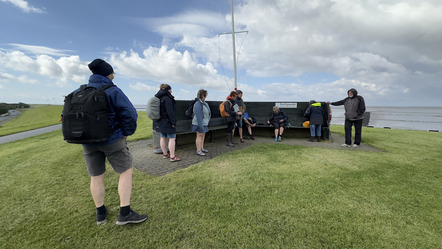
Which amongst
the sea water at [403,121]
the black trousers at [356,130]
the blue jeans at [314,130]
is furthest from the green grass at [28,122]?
the sea water at [403,121]

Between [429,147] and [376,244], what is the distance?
24.0 feet

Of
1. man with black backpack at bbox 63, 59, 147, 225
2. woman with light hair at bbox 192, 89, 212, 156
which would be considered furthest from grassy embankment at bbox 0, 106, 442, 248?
woman with light hair at bbox 192, 89, 212, 156

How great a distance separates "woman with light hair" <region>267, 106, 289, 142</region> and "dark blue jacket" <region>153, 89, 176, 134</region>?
193 inches

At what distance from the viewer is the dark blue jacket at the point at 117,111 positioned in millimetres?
2324

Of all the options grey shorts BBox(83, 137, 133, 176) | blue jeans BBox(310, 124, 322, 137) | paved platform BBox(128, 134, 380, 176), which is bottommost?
paved platform BBox(128, 134, 380, 176)

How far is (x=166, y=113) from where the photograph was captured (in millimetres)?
4945

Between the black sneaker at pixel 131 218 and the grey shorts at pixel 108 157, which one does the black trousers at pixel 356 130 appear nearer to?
the black sneaker at pixel 131 218

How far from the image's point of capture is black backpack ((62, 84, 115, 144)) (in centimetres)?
207

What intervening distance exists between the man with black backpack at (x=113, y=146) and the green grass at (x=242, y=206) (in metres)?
0.27

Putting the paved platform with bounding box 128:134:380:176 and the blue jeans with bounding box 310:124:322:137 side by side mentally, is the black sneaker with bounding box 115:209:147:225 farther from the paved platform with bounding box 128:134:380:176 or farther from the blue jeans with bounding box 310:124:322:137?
the blue jeans with bounding box 310:124:322:137

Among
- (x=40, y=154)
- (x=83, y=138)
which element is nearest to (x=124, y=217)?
(x=83, y=138)

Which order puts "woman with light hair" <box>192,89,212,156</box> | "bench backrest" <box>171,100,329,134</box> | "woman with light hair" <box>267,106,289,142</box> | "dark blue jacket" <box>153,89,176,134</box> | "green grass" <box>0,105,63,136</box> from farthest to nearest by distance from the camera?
"green grass" <box>0,105,63,136</box> → "woman with light hair" <box>267,106,289,142</box> → "bench backrest" <box>171,100,329,134</box> → "woman with light hair" <box>192,89,212,156</box> → "dark blue jacket" <box>153,89,176,134</box>

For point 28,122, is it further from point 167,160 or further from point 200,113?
point 200,113

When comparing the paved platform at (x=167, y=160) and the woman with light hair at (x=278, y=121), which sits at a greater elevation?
the woman with light hair at (x=278, y=121)
